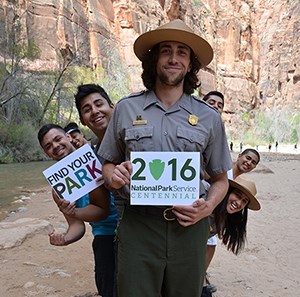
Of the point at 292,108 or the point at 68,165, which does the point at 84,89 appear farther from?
the point at 292,108

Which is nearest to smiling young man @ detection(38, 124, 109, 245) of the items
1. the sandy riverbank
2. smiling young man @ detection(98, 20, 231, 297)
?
smiling young man @ detection(98, 20, 231, 297)

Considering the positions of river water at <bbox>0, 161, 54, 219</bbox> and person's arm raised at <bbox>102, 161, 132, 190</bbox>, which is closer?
person's arm raised at <bbox>102, 161, 132, 190</bbox>

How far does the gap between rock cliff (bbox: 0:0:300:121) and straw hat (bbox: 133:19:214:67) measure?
28.9m

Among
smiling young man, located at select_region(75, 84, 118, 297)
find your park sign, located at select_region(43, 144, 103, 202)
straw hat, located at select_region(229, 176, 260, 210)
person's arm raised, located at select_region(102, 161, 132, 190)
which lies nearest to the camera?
person's arm raised, located at select_region(102, 161, 132, 190)

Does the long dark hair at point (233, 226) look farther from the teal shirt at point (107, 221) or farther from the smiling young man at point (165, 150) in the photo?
the smiling young man at point (165, 150)

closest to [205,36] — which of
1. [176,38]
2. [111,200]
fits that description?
[111,200]

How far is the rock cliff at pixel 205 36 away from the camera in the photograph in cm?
3972

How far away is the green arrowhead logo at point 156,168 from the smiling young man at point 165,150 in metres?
0.07

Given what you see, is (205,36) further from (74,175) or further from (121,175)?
(121,175)

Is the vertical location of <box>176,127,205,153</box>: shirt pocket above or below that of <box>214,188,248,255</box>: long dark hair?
above

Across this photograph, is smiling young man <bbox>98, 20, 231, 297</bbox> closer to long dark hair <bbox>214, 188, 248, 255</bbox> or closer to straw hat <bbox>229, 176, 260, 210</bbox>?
straw hat <bbox>229, 176, 260, 210</bbox>

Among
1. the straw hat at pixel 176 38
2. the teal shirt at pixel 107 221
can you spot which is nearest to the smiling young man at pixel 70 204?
the teal shirt at pixel 107 221

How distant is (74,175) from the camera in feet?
7.74

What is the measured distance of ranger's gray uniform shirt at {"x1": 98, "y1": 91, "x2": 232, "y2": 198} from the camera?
1.85m
